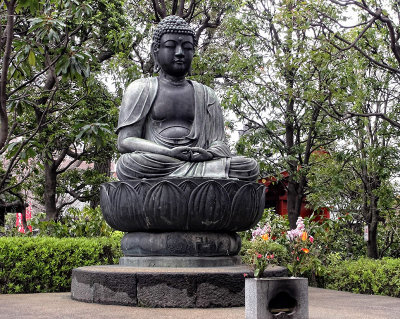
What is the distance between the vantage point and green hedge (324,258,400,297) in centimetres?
768

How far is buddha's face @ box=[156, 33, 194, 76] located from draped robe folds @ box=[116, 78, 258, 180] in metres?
0.29

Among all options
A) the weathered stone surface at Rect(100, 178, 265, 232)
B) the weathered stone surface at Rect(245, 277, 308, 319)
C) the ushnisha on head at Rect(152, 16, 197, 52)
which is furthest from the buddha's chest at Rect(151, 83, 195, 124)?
the weathered stone surface at Rect(245, 277, 308, 319)

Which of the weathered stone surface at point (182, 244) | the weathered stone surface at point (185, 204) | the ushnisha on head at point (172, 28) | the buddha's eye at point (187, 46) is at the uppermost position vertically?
the ushnisha on head at point (172, 28)

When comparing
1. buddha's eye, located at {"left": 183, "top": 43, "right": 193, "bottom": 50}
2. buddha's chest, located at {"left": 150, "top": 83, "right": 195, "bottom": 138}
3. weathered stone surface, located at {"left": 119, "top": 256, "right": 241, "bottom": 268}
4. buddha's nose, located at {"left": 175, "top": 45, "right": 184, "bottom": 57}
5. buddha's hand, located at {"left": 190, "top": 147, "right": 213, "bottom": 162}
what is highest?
buddha's eye, located at {"left": 183, "top": 43, "right": 193, "bottom": 50}

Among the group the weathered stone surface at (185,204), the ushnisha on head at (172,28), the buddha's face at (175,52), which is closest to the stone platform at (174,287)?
the weathered stone surface at (185,204)

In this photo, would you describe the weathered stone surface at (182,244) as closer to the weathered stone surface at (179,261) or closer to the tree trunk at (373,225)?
the weathered stone surface at (179,261)

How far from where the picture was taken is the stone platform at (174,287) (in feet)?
17.4

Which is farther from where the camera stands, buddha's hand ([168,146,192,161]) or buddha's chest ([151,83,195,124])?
buddha's chest ([151,83,195,124])

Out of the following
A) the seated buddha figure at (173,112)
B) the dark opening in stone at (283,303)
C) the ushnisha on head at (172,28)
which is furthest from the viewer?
the ushnisha on head at (172,28)

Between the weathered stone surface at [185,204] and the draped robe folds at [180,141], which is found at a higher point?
the draped robe folds at [180,141]

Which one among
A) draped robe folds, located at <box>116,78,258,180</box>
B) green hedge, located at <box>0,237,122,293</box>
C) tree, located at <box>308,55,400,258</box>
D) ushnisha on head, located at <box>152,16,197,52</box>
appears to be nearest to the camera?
draped robe folds, located at <box>116,78,258,180</box>

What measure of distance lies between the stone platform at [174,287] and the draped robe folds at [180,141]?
1.23 meters

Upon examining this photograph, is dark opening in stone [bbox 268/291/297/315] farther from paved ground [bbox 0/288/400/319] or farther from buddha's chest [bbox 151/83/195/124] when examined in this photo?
buddha's chest [bbox 151/83/195/124]

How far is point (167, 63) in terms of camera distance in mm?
7055
